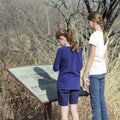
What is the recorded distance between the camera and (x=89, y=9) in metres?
11.0

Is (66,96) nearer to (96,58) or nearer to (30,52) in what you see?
(96,58)

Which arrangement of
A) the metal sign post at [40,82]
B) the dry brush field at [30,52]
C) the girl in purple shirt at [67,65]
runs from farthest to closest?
the dry brush field at [30,52] → the metal sign post at [40,82] → the girl in purple shirt at [67,65]

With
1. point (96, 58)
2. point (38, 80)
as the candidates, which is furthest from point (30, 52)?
point (96, 58)

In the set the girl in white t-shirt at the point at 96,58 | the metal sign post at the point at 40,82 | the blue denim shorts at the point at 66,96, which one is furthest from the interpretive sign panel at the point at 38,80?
the girl in white t-shirt at the point at 96,58

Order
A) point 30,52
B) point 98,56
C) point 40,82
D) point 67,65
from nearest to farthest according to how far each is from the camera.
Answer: point 67,65 → point 98,56 → point 40,82 → point 30,52

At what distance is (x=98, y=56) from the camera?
5.68 meters

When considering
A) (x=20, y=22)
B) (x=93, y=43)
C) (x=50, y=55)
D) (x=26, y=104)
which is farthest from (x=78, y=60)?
(x=20, y=22)

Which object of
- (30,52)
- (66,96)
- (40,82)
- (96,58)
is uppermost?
(96,58)

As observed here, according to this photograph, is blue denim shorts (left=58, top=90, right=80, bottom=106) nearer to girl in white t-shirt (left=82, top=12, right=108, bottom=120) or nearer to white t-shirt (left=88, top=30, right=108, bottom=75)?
girl in white t-shirt (left=82, top=12, right=108, bottom=120)

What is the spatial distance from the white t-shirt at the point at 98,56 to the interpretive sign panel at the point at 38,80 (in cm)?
70

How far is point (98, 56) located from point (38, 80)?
1000 mm

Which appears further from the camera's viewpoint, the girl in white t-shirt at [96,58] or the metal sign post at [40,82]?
the metal sign post at [40,82]

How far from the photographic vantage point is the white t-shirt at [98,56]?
560 cm

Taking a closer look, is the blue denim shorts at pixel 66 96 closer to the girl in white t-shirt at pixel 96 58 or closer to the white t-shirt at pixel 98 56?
the girl in white t-shirt at pixel 96 58
